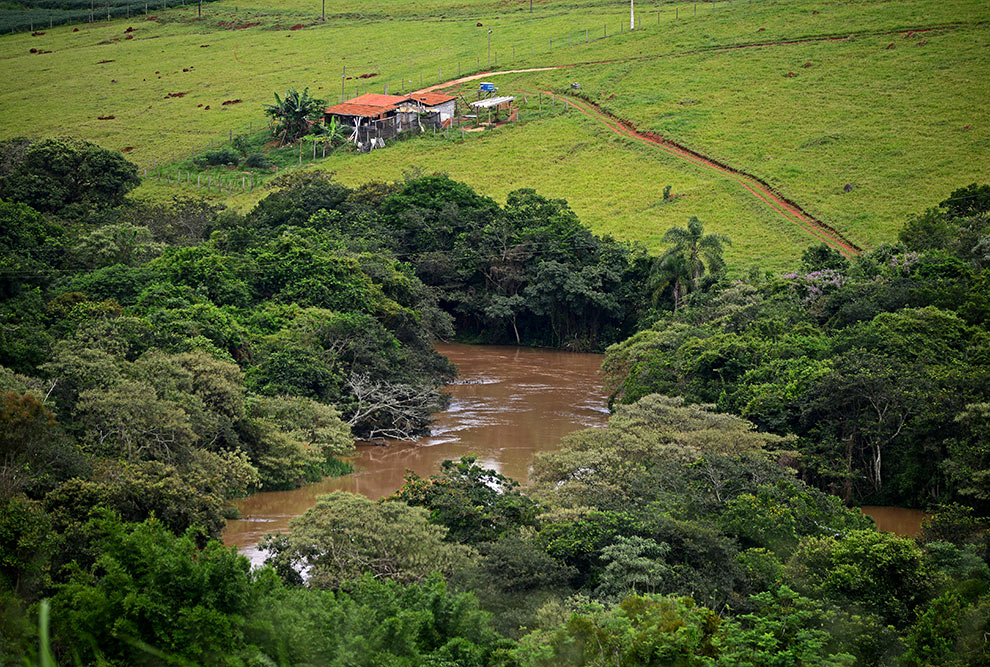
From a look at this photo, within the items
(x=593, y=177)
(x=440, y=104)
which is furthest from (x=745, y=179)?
(x=440, y=104)

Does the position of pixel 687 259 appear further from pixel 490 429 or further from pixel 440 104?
pixel 440 104

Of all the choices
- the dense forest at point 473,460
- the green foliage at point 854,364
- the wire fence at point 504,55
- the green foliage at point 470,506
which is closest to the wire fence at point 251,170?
the wire fence at point 504,55

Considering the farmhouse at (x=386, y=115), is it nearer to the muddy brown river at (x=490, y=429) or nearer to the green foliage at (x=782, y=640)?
the muddy brown river at (x=490, y=429)

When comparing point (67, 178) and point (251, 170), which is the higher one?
point (67, 178)

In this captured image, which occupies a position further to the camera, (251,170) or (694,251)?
(251,170)

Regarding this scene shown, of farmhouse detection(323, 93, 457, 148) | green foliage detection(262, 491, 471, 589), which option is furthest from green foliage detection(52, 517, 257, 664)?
farmhouse detection(323, 93, 457, 148)

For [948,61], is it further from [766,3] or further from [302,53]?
[302,53]

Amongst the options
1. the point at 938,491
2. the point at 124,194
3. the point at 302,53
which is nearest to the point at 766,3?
the point at 302,53
